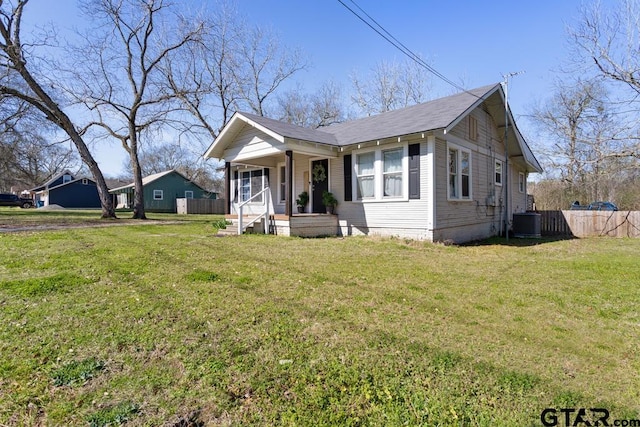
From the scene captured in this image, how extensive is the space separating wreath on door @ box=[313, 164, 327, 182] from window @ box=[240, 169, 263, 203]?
2.82m

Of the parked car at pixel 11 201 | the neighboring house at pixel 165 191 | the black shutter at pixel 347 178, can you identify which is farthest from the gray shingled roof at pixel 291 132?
the parked car at pixel 11 201

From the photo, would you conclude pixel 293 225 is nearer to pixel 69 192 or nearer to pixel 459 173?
pixel 459 173

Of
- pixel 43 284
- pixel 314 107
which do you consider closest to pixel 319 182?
pixel 43 284

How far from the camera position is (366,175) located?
1068 cm

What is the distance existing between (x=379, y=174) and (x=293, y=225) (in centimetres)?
312

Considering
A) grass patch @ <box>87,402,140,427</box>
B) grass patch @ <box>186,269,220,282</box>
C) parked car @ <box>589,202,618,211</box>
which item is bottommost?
grass patch @ <box>87,402,140,427</box>

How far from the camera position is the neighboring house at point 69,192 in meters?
41.0

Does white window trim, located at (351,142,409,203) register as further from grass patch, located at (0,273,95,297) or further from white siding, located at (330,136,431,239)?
grass patch, located at (0,273,95,297)

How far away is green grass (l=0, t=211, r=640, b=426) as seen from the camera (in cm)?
214

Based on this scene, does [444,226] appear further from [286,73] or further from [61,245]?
[286,73]

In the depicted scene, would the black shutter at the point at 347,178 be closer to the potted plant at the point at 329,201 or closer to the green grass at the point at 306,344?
the potted plant at the point at 329,201

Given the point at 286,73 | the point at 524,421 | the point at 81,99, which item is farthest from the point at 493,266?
the point at 286,73

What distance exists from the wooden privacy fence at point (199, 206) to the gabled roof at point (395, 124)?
20.2m

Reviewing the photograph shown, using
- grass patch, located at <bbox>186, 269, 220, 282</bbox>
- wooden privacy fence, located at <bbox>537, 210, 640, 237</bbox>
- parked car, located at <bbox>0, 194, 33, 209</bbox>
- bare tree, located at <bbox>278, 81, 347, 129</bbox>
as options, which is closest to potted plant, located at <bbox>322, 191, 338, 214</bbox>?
grass patch, located at <bbox>186, 269, 220, 282</bbox>
